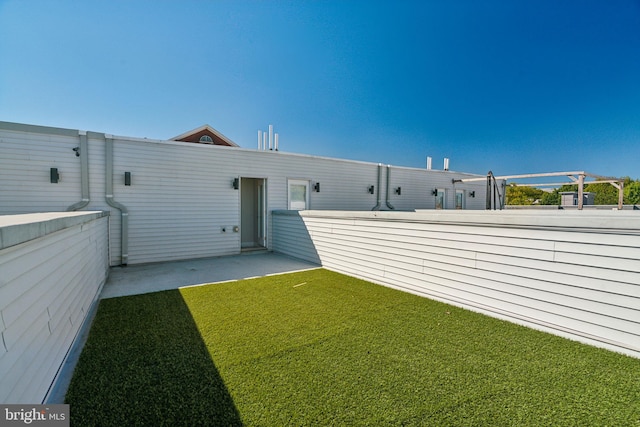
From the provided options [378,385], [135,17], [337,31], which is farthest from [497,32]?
[378,385]

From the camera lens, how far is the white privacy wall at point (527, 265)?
235 cm

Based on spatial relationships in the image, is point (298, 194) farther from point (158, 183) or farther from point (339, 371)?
point (339, 371)

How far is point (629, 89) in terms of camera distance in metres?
10.3

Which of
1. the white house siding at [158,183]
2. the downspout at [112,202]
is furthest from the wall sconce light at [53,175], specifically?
the downspout at [112,202]

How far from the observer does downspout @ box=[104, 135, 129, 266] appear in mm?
5703

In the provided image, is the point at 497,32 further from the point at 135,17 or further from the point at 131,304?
the point at 131,304

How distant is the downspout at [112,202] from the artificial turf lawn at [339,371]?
3076 mm

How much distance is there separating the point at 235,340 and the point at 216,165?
526cm

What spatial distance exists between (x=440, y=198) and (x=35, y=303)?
1258 cm

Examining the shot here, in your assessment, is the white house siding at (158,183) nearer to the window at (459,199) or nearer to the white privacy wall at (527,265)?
the white privacy wall at (527,265)

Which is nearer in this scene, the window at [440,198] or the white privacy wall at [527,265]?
the white privacy wall at [527,265]

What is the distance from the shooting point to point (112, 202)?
579 cm

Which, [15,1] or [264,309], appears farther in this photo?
[15,1]

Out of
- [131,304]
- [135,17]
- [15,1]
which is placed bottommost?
[131,304]
